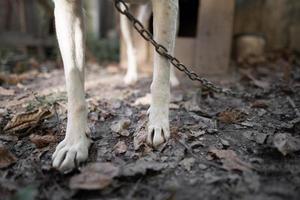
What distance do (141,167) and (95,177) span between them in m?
0.24

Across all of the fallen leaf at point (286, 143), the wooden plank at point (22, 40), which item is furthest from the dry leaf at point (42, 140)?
the wooden plank at point (22, 40)

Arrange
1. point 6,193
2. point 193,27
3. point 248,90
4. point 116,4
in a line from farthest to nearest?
point 193,27, point 248,90, point 116,4, point 6,193

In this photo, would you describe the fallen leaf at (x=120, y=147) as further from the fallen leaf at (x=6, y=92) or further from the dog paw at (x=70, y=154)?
the fallen leaf at (x=6, y=92)

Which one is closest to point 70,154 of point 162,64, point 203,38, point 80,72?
point 80,72

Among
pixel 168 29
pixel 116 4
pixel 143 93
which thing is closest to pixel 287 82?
pixel 143 93

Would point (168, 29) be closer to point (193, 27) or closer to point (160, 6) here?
point (160, 6)

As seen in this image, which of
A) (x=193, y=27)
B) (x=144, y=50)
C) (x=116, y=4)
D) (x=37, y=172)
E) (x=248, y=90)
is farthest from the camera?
(x=193, y=27)

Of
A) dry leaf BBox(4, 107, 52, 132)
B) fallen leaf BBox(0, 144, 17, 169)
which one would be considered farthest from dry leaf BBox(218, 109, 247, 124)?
fallen leaf BBox(0, 144, 17, 169)

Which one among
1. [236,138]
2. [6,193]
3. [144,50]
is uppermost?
[144,50]

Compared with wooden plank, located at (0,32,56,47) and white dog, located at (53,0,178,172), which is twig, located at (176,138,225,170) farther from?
A: wooden plank, located at (0,32,56,47)

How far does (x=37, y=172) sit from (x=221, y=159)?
3.25 ft

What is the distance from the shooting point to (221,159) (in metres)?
1.95

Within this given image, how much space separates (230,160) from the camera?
1925 mm

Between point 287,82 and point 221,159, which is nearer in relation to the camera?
point 221,159
